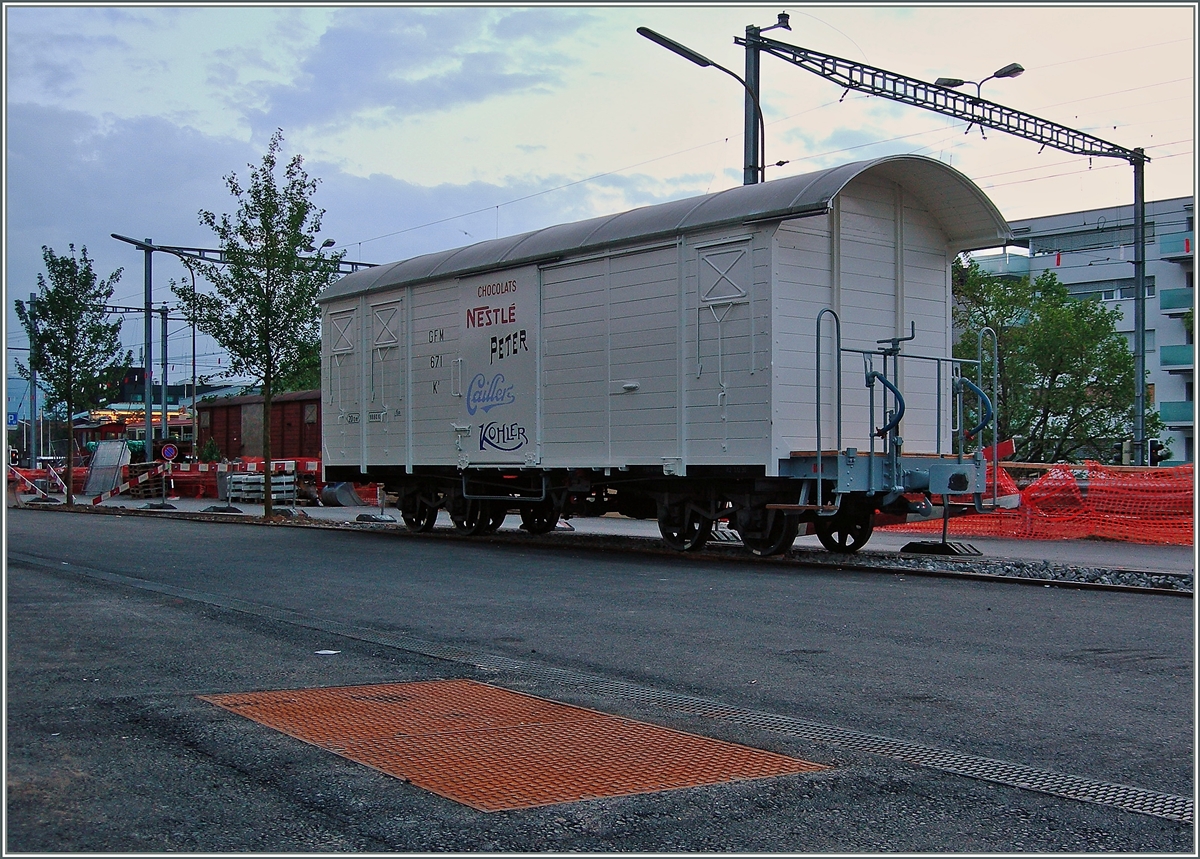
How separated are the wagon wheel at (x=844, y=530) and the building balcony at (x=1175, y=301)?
50.6 metres

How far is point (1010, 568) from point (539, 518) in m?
8.26

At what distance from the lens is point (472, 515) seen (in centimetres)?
1916

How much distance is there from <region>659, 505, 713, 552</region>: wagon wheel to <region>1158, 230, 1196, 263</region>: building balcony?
51.8 meters

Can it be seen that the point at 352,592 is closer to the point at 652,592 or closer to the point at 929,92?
the point at 652,592

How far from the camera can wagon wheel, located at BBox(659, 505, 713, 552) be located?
1541 cm

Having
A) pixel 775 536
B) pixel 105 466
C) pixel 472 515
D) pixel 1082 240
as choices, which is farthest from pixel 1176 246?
pixel 775 536

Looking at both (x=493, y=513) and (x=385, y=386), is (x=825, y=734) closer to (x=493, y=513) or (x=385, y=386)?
(x=493, y=513)

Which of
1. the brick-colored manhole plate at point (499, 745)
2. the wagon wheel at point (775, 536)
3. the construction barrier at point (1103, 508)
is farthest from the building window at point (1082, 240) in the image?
the brick-colored manhole plate at point (499, 745)

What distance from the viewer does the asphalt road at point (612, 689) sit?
414cm

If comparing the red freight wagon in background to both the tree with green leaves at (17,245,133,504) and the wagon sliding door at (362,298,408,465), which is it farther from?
the wagon sliding door at (362,298,408,465)

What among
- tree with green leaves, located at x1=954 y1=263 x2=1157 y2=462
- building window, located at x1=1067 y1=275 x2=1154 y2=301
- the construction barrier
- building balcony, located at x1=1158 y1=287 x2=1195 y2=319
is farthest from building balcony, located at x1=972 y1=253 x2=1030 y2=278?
the construction barrier

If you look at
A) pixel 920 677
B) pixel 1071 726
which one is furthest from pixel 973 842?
pixel 920 677

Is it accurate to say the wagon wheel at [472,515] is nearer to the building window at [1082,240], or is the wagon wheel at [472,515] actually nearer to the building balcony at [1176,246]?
the building balcony at [1176,246]

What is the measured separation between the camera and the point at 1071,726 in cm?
577
